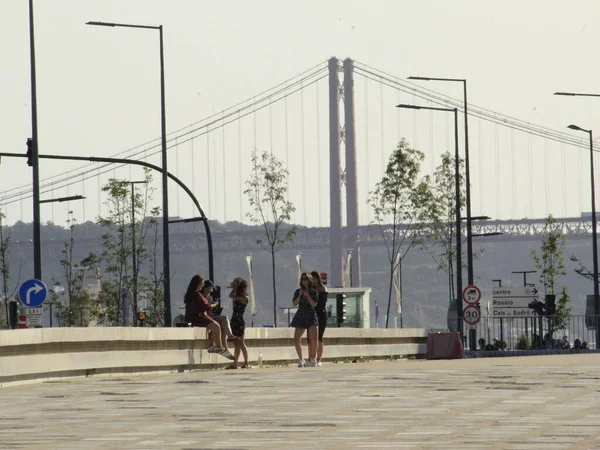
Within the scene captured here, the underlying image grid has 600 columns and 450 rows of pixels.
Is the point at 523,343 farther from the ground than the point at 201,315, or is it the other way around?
the point at 201,315

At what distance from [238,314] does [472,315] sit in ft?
70.4

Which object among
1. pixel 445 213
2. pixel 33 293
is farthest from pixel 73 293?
pixel 33 293

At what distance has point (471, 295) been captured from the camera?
4438 cm

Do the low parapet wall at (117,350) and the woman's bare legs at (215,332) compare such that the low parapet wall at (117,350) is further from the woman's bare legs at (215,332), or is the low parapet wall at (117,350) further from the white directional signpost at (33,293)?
the white directional signpost at (33,293)

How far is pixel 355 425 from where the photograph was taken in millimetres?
12016

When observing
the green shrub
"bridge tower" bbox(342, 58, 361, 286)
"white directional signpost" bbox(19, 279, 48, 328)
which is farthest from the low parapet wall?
"bridge tower" bbox(342, 58, 361, 286)

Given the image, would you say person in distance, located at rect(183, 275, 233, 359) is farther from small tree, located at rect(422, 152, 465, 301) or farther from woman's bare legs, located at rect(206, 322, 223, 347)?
small tree, located at rect(422, 152, 465, 301)

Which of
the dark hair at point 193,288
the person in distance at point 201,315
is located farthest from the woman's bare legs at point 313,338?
the dark hair at point 193,288

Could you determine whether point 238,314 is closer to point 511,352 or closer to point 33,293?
point 33,293

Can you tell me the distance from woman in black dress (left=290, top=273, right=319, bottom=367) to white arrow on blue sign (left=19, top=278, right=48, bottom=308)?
987 centimetres

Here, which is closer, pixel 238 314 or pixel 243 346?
pixel 238 314

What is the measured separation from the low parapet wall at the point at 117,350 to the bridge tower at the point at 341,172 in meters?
68.5

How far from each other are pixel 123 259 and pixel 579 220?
219 feet

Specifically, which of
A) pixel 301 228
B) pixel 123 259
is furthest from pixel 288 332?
pixel 301 228
